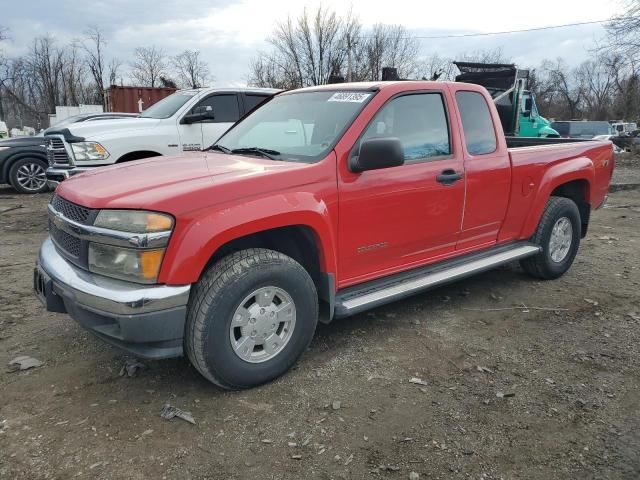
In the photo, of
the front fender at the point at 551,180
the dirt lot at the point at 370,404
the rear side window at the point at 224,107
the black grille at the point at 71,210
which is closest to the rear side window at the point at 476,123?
the front fender at the point at 551,180

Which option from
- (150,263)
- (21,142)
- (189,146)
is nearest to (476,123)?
(150,263)

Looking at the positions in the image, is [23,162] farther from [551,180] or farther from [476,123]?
[551,180]

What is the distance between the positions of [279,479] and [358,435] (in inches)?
19.9

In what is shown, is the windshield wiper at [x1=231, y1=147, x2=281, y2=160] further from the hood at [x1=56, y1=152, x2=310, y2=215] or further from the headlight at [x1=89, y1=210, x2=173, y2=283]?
the headlight at [x1=89, y1=210, x2=173, y2=283]

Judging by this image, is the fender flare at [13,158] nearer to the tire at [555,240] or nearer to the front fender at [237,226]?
the front fender at [237,226]

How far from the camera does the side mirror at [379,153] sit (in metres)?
3.09

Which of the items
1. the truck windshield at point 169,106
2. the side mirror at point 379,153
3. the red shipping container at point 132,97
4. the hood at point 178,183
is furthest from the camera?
the red shipping container at point 132,97

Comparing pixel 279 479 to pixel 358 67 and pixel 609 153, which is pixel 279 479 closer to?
pixel 609 153

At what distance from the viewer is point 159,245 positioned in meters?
2.56

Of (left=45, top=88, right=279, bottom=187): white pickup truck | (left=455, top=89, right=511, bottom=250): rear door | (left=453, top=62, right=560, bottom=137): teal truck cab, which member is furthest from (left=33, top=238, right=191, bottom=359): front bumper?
(left=453, top=62, right=560, bottom=137): teal truck cab

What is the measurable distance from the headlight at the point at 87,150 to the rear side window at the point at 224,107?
182 centimetres

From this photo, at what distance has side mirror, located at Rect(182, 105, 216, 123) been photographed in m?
7.07

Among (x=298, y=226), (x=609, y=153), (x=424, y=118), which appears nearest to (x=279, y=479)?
(x=298, y=226)

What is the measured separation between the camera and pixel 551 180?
4660 mm
